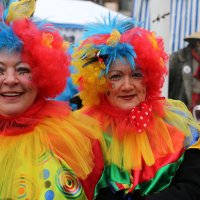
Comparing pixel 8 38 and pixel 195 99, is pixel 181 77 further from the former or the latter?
pixel 8 38

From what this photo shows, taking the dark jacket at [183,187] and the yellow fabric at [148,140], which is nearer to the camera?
the dark jacket at [183,187]

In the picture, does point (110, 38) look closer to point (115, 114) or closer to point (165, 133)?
point (115, 114)

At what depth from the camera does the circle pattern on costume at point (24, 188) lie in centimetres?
192

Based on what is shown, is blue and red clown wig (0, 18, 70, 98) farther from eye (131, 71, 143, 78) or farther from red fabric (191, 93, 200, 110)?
red fabric (191, 93, 200, 110)

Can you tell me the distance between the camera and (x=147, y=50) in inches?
95.5

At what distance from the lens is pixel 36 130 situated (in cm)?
207

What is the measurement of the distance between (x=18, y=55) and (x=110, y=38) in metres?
0.60

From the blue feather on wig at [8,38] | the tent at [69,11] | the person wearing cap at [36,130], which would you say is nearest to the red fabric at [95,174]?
the person wearing cap at [36,130]

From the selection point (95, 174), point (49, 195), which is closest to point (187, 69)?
point (95, 174)

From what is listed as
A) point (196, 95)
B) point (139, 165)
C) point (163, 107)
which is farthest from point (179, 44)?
point (139, 165)

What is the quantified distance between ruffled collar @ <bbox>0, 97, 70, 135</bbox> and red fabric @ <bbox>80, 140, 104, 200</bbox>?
24 centimetres

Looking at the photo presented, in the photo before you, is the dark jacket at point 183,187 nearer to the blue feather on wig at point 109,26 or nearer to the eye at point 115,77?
the eye at point 115,77

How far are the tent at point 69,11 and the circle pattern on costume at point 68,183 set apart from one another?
446 centimetres

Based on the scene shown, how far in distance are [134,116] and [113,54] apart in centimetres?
37
